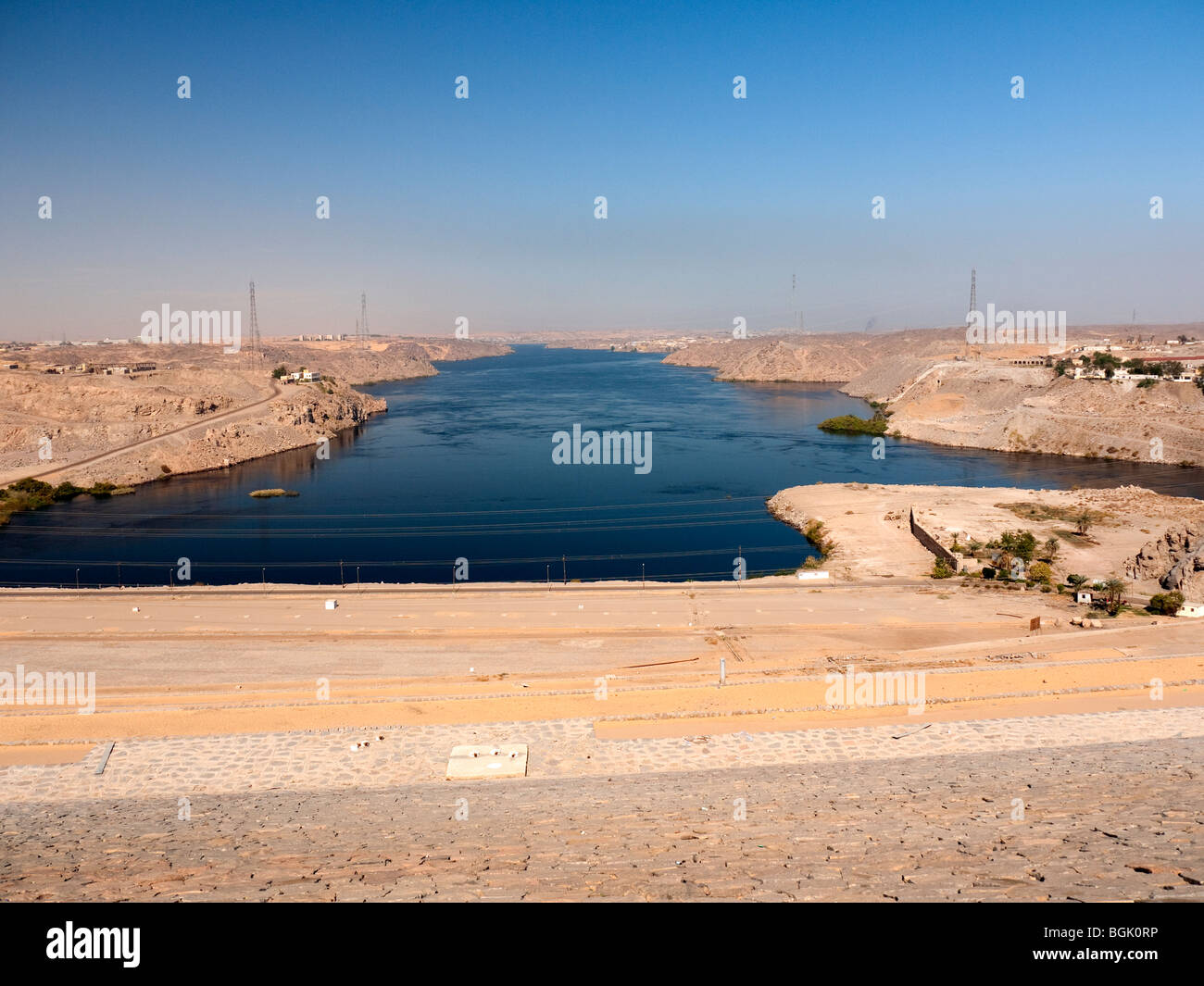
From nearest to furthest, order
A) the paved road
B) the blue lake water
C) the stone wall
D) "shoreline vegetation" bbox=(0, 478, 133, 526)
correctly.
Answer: the stone wall → the blue lake water → "shoreline vegetation" bbox=(0, 478, 133, 526) → the paved road

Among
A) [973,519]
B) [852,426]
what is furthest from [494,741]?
[852,426]

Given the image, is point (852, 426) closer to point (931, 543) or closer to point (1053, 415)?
point (1053, 415)

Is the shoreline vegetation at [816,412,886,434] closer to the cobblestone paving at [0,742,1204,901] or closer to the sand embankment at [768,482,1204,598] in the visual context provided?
the sand embankment at [768,482,1204,598]

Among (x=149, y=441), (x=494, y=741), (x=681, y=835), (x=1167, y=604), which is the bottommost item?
(x=494, y=741)

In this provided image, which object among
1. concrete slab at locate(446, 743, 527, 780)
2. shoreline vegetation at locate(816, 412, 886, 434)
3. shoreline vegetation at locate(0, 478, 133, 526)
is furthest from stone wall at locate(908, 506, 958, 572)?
shoreline vegetation at locate(0, 478, 133, 526)

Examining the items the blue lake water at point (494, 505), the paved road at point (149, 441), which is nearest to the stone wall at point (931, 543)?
the blue lake water at point (494, 505)

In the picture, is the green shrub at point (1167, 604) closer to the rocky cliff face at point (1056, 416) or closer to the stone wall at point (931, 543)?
the stone wall at point (931, 543)
